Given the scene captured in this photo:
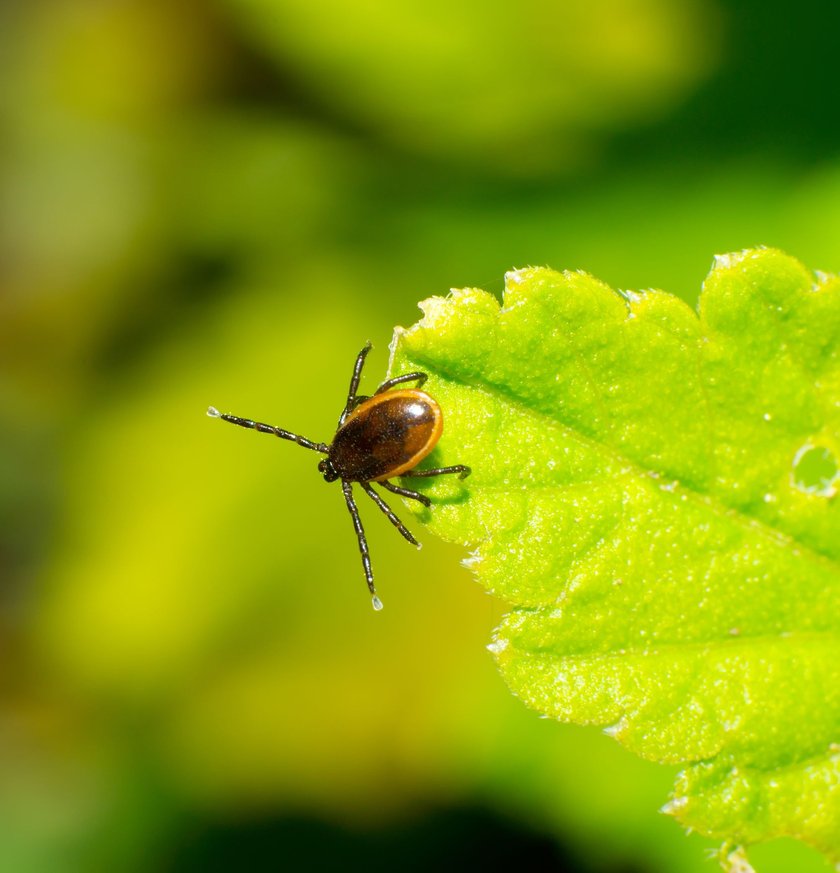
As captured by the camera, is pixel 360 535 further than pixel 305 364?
No

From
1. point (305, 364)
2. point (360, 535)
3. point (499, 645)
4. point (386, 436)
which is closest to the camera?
point (499, 645)

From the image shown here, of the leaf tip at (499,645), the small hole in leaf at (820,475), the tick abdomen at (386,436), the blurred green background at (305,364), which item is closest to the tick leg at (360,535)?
the tick abdomen at (386,436)

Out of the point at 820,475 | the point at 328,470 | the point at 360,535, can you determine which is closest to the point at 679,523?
the point at 820,475

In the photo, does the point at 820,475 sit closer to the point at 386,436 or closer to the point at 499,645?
the point at 499,645

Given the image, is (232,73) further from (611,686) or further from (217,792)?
(611,686)

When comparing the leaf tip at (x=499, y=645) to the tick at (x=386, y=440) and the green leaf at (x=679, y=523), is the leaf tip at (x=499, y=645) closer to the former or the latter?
the green leaf at (x=679, y=523)

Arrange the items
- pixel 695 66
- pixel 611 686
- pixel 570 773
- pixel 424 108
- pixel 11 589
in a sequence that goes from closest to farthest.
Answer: pixel 611 686, pixel 570 773, pixel 695 66, pixel 424 108, pixel 11 589

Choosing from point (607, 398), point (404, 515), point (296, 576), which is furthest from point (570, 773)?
point (607, 398)
